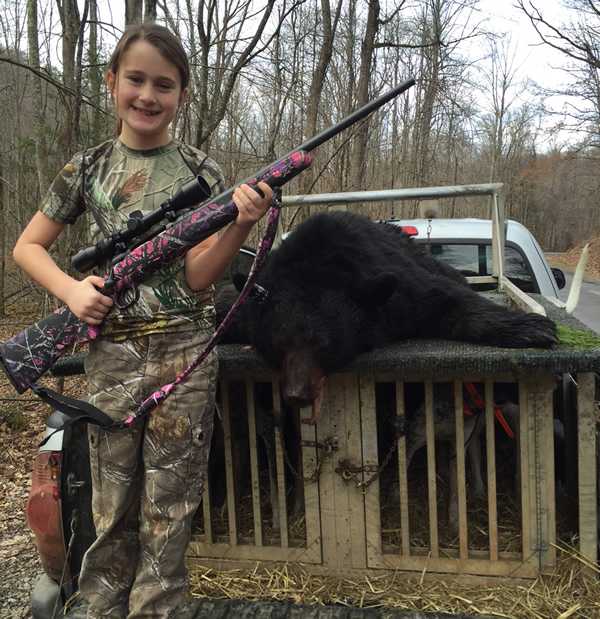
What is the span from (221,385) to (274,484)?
0.69 meters

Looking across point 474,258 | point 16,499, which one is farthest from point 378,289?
point 16,499

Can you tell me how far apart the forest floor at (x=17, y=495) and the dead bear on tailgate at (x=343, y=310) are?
6.59 feet

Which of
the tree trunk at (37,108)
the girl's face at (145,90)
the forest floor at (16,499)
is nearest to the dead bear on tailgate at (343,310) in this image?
the girl's face at (145,90)

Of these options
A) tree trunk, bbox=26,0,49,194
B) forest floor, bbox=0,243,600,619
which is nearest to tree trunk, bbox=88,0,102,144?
tree trunk, bbox=26,0,49,194

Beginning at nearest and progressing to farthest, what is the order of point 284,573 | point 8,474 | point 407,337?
point 284,573 → point 407,337 → point 8,474

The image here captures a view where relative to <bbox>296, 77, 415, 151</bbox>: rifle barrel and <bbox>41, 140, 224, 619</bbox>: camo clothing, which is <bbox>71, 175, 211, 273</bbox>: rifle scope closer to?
<bbox>41, 140, 224, 619</bbox>: camo clothing

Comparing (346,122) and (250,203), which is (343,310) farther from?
(250,203)

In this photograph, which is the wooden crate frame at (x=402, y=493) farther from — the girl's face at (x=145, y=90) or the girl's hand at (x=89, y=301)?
the girl's face at (x=145, y=90)

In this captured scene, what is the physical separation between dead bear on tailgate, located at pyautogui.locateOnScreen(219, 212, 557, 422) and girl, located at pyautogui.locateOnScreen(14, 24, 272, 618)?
397mm

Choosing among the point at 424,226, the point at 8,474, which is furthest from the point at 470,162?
the point at 8,474

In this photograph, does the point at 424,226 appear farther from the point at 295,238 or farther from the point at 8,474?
the point at 8,474

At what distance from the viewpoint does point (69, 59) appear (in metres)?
5.27

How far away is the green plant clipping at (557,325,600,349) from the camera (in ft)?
7.96

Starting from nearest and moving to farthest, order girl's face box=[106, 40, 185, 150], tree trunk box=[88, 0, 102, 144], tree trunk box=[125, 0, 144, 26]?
girl's face box=[106, 40, 185, 150]
tree trunk box=[125, 0, 144, 26]
tree trunk box=[88, 0, 102, 144]
